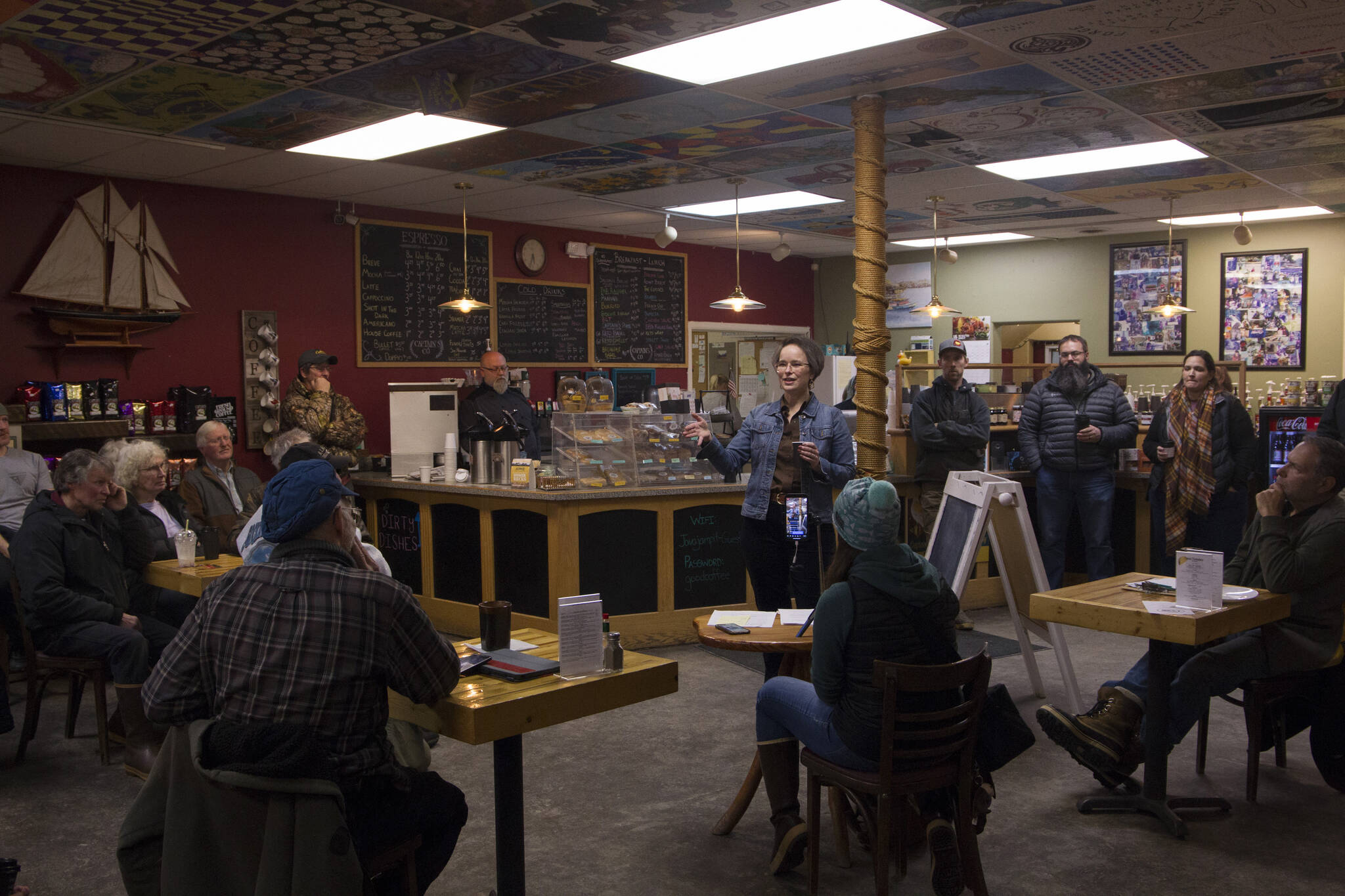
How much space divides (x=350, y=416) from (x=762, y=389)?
567 centimetres

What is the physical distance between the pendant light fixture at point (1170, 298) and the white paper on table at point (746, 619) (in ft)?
19.9

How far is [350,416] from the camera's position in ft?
23.3

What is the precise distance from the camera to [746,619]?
3436mm

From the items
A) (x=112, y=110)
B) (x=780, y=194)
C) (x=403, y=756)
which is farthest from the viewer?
(x=780, y=194)

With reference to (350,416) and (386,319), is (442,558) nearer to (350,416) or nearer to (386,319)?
(350,416)

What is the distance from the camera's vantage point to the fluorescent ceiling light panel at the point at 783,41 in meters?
3.89

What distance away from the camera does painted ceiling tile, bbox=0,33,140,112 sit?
4.04 metres

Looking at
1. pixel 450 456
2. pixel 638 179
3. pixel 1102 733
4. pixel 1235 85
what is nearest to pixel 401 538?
pixel 450 456

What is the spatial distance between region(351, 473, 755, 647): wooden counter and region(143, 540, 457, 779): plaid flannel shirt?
3412 mm

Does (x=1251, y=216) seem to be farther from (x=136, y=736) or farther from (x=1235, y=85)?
(x=136, y=736)

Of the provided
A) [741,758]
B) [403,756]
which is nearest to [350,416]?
[741,758]

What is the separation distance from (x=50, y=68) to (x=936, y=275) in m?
8.57

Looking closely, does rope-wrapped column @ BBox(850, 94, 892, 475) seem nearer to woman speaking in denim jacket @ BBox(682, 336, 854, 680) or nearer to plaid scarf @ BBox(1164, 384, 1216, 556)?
woman speaking in denim jacket @ BBox(682, 336, 854, 680)

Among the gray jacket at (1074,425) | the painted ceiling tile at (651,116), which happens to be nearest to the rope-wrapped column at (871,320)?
the painted ceiling tile at (651,116)
